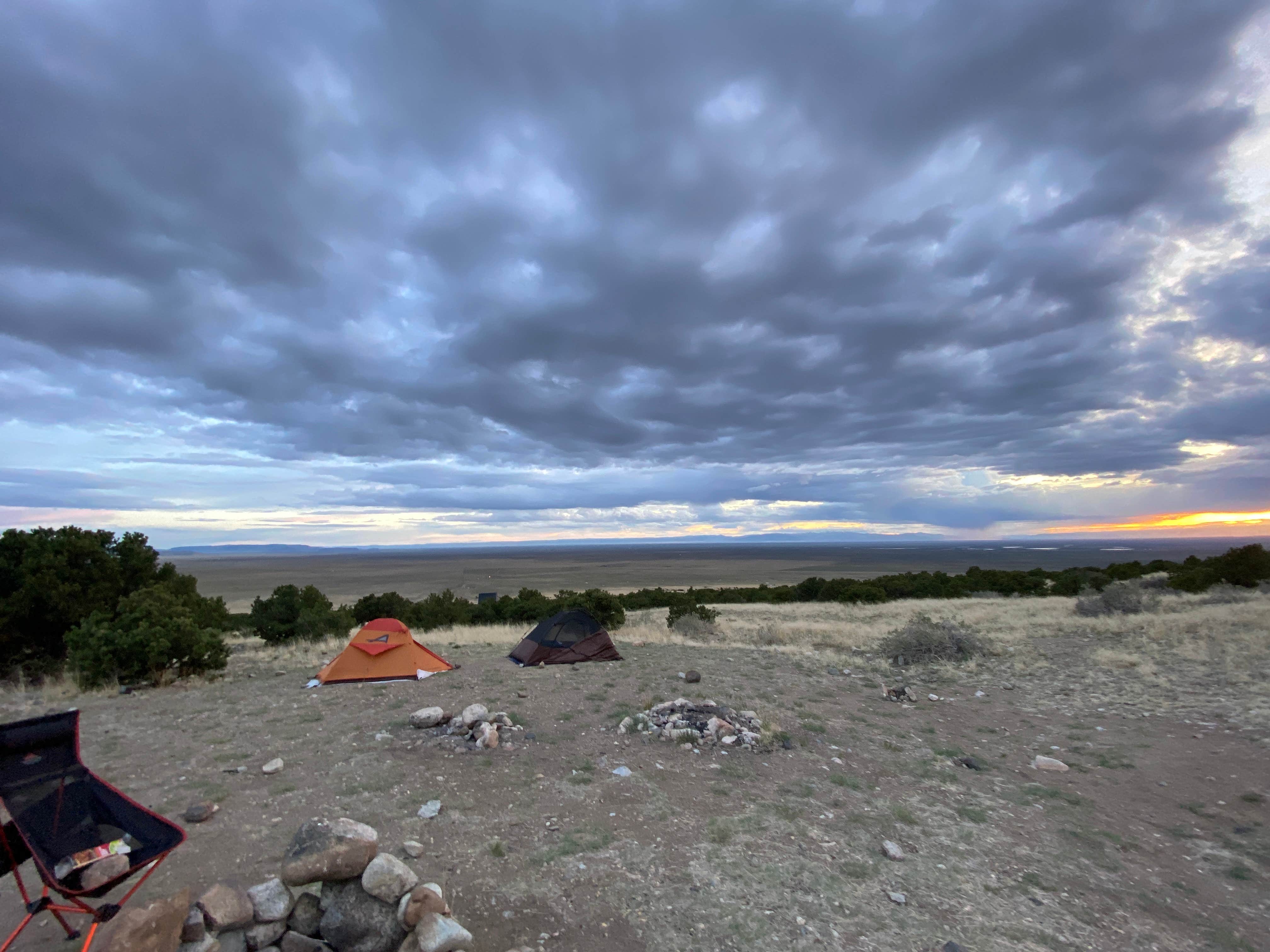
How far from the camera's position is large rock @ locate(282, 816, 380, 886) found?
14.1 feet

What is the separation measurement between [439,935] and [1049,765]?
8523 millimetres

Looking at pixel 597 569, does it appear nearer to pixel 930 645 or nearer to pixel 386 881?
pixel 930 645

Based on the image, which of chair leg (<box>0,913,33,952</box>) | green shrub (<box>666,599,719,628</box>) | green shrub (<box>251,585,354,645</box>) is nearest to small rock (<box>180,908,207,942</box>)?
chair leg (<box>0,913,33,952</box>)

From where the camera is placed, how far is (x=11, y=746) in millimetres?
4570

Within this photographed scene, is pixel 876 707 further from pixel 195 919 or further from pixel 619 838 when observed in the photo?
pixel 195 919

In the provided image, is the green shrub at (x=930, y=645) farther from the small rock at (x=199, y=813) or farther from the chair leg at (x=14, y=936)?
the chair leg at (x=14, y=936)

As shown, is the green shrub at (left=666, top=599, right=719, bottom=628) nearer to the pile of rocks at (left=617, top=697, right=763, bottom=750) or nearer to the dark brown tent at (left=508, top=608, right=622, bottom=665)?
the dark brown tent at (left=508, top=608, right=622, bottom=665)

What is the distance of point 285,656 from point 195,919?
15.2 metres

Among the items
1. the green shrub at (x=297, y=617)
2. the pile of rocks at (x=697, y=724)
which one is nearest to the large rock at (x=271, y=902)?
the pile of rocks at (x=697, y=724)

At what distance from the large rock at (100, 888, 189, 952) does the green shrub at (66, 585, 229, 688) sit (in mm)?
10949

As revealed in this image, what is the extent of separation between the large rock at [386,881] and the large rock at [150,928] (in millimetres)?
1106

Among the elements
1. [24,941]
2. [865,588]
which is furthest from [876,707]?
[865,588]

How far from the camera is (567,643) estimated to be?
15.4 m

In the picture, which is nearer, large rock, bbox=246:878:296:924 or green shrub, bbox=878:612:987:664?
large rock, bbox=246:878:296:924
